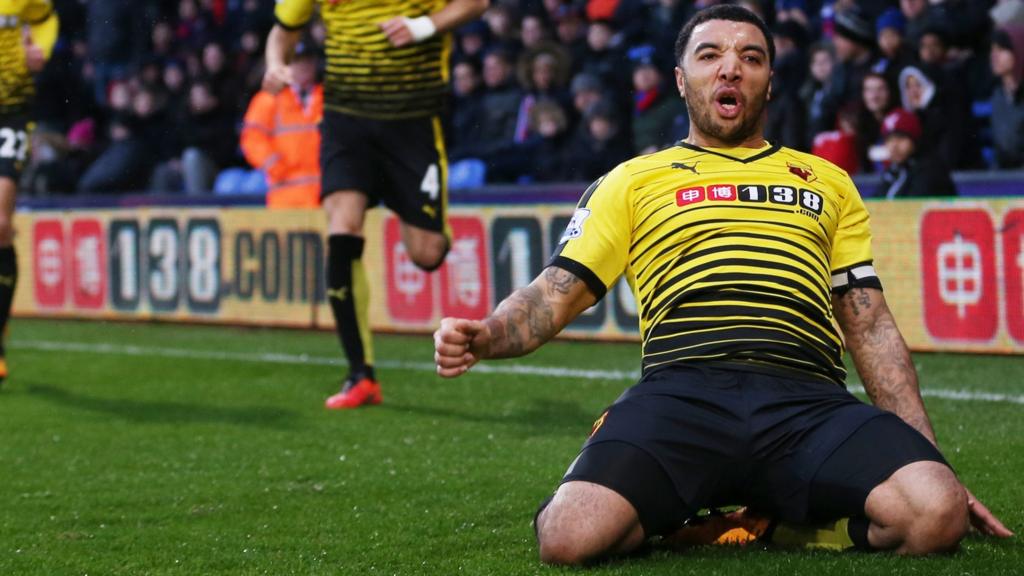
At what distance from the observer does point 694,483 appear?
14.0ft

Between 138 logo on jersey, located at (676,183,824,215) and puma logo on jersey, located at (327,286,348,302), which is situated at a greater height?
138 logo on jersey, located at (676,183,824,215)

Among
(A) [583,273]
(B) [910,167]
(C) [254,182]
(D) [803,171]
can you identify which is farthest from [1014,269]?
(C) [254,182]

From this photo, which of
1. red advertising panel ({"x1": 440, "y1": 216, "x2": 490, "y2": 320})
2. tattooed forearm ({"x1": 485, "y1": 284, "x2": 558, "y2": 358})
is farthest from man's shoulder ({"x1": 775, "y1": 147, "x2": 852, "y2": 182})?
red advertising panel ({"x1": 440, "y1": 216, "x2": 490, "y2": 320})

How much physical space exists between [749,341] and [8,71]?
5.84m

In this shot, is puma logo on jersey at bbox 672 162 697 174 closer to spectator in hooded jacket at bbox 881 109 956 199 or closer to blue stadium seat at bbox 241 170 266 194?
spectator in hooded jacket at bbox 881 109 956 199

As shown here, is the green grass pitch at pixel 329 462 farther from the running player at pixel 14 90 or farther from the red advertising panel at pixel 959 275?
the running player at pixel 14 90

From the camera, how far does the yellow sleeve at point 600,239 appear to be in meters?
4.48

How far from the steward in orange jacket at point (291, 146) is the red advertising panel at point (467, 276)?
2.66m

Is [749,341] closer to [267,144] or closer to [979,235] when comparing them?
[979,235]

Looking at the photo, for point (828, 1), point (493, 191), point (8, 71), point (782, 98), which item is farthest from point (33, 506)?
point (828, 1)

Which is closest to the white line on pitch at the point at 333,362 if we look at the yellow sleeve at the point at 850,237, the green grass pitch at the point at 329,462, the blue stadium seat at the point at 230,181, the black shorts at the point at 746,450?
the green grass pitch at the point at 329,462

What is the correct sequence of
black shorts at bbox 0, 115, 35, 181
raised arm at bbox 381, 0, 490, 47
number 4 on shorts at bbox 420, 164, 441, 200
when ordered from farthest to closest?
black shorts at bbox 0, 115, 35, 181, number 4 on shorts at bbox 420, 164, 441, 200, raised arm at bbox 381, 0, 490, 47

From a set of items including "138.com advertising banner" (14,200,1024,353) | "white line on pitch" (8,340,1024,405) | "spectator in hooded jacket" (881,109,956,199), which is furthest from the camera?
"spectator in hooded jacket" (881,109,956,199)

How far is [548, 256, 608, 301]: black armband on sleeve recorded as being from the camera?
14.7 feet
